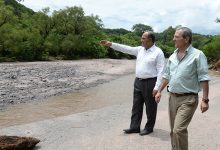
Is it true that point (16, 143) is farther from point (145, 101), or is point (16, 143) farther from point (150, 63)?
point (150, 63)

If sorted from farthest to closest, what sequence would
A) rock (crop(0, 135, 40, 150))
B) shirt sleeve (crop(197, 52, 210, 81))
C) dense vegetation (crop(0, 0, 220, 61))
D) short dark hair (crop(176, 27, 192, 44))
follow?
1. dense vegetation (crop(0, 0, 220, 61))
2. rock (crop(0, 135, 40, 150))
3. short dark hair (crop(176, 27, 192, 44))
4. shirt sleeve (crop(197, 52, 210, 81))

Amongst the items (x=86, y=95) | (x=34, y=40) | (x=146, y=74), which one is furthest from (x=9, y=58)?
(x=146, y=74)

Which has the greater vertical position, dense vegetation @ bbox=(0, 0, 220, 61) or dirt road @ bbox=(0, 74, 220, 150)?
dense vegetation @ bbox=(0, 0, 220, 61)

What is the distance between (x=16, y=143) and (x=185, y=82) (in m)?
3.17

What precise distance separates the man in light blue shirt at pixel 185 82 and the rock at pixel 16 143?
8.94 feet

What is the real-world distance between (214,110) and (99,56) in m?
54.2

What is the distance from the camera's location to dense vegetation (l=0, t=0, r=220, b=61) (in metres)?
45.0

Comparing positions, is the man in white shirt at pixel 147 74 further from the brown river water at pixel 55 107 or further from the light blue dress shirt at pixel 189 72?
the brown river water at pixel 55 107

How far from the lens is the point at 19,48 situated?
153 ft

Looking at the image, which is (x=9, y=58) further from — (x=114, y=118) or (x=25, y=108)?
(x=114, y=118)

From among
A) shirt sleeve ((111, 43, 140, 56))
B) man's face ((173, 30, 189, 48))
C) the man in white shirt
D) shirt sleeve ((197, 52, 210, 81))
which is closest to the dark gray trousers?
the man in white shirt

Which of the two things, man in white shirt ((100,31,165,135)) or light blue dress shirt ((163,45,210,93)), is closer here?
light blue dress shirt ((163,45,210,93))

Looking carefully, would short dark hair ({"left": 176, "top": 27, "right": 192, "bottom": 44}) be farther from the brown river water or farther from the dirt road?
the brown river water

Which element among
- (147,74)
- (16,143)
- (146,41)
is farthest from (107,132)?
(16,143)
